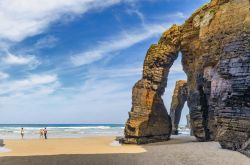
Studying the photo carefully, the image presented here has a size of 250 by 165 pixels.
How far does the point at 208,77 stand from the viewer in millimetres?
33156

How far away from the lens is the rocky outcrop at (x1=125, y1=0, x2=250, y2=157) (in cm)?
2389

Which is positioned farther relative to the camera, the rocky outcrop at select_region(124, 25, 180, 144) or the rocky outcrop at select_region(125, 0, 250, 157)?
the rocky outcrop at select_region(124, 25, 180, 144)

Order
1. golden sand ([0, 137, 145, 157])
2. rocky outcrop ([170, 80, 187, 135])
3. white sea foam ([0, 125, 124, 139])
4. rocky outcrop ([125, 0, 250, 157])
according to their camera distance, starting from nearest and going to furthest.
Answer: rocky outcrop ([125, 0, 250, 157]), golden sand ([0, 137, 145, 157]), rocky outcrop ([170, 80, 187, 135]), white sea foam ([0, 125, 124, 139])

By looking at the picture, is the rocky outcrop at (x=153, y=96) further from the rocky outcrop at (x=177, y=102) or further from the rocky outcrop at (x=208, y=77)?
the rocky outcrop at (x=177, y=102)

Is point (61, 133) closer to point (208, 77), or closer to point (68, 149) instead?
point (68, 149)

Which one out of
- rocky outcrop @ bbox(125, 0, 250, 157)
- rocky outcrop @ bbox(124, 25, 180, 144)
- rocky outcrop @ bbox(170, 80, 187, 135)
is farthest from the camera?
rocky outcrop @ bbox(170, 80, 187, 135)

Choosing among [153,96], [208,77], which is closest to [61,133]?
[153,96]

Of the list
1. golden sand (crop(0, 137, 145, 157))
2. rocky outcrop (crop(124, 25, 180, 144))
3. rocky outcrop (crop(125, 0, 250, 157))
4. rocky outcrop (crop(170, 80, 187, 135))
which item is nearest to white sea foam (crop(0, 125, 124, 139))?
rocky outcrop (crop(170, 80, 187, 135))

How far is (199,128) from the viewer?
119ft

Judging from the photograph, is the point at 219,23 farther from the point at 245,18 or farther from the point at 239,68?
the point at 239,68

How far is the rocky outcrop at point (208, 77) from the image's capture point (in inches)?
941

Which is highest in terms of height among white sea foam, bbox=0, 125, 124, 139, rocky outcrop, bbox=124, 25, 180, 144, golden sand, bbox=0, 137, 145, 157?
rocky outcrop, bbox=124, 25, 180, 144

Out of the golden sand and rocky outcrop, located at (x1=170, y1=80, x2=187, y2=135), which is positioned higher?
rocky outcrop, located at (x1=170, y1=80, x2=187, y2=135)

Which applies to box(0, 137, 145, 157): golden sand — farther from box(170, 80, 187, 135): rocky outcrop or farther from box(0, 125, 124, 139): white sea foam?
box(170, 80, 187, 135): rocky outcrop
